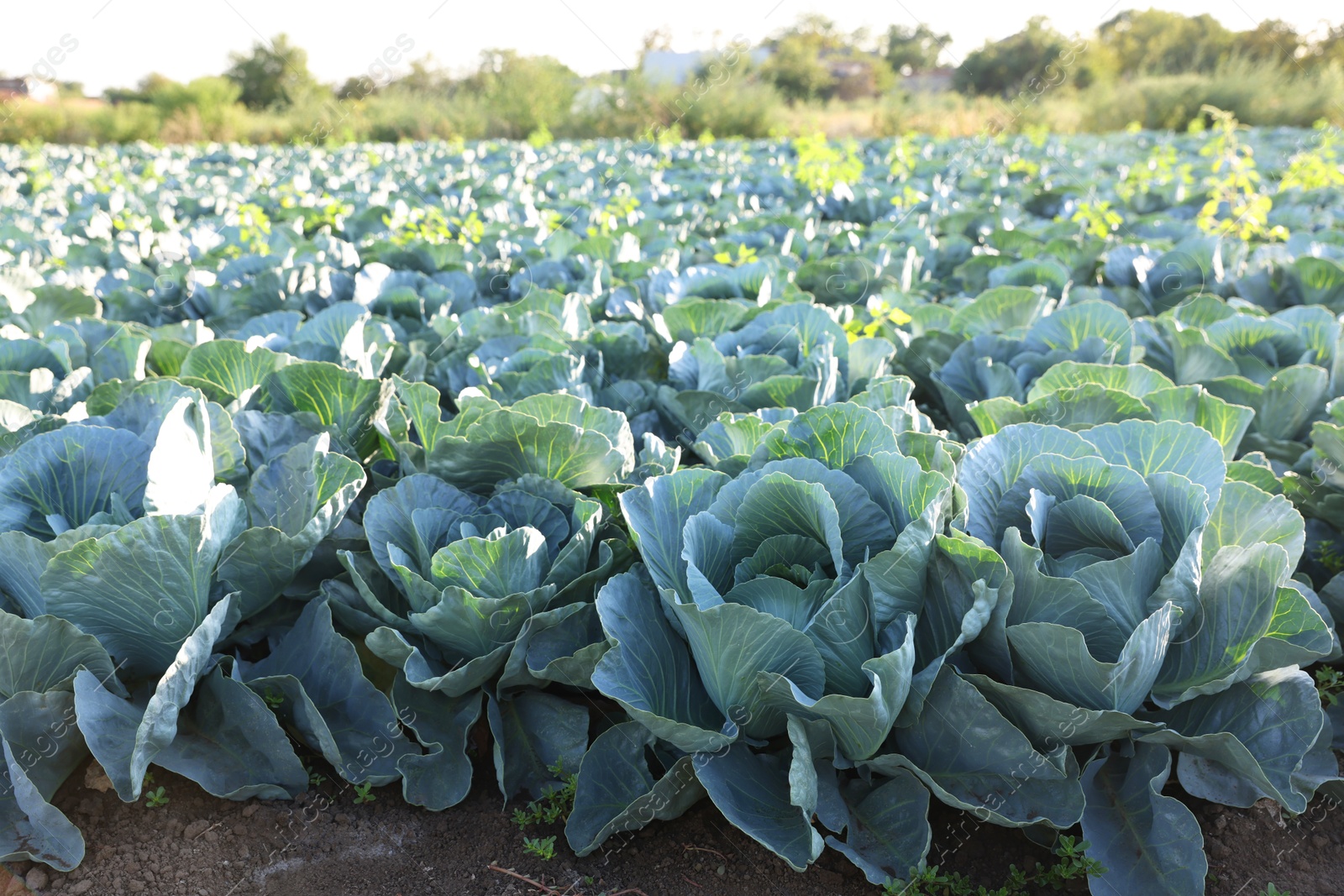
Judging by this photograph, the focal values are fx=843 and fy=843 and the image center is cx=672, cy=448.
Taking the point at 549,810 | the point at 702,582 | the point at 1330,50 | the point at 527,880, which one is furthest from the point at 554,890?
the point at 1330,50

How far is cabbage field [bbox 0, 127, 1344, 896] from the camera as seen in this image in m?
1.61

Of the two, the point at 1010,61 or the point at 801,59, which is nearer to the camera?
the point at 801,59

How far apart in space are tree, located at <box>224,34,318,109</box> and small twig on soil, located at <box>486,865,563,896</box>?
1454 inches

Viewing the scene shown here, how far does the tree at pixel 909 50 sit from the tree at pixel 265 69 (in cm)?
2301

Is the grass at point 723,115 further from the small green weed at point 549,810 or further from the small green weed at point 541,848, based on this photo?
the small green weed at point 541,848

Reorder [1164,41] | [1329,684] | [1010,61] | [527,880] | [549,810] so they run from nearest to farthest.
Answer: [527,880], [549,810], [1329,684], [1164,41], [1010,61]

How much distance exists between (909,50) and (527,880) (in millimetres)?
36655

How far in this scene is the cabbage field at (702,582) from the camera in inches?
63.4

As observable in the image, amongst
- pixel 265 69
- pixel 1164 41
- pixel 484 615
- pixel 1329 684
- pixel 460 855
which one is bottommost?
pixel 460 855

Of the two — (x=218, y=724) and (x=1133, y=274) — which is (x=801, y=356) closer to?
(x=218, y=724)

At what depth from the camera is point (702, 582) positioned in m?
1.59

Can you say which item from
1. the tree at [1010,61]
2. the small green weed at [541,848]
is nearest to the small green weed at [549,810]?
the small green weed at [541,848]

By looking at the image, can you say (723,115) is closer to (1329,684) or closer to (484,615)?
(1329,684)

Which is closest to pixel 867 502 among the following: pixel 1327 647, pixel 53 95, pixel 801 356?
pixel 1327 647
